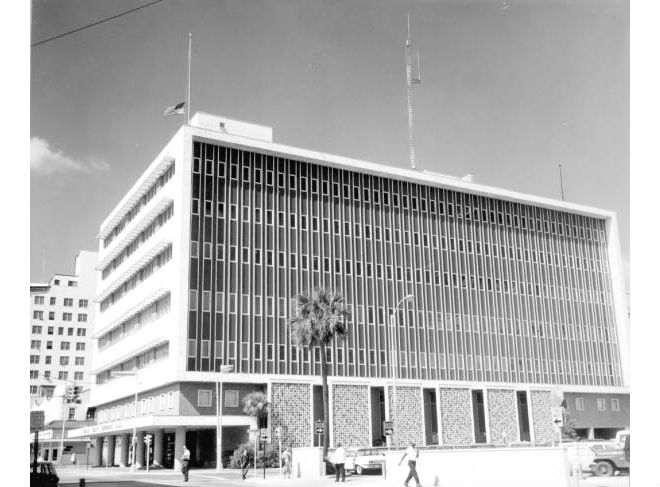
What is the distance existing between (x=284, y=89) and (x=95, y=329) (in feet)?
194

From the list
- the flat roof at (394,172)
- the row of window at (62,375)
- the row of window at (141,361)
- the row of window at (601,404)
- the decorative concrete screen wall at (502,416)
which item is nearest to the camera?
the row of window at (141,361)

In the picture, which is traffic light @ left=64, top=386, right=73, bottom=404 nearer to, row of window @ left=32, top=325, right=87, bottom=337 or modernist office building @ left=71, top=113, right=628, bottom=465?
modernist office building @ left=71, top=113, right=628, bottom=465

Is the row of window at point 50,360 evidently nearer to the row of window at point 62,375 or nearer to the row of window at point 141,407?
the row of window at point 62,375

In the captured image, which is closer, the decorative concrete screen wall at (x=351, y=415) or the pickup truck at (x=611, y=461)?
the pickup truck at (x=611, y=461)

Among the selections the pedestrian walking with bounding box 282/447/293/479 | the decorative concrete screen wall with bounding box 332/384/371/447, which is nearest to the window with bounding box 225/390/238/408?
the decorative concrete screen wall with bounding box 332/384/371/447

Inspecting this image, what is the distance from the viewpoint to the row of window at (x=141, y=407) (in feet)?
184

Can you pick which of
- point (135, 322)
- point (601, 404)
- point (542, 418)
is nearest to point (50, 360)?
point (135, 322)

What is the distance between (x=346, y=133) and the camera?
1007 inches

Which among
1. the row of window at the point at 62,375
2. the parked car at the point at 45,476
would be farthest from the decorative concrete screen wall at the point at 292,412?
the parked car at the point at 45,476

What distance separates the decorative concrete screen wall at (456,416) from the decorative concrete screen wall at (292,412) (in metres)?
13.7

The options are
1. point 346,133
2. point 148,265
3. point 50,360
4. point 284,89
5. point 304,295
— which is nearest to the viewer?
point 284,89
